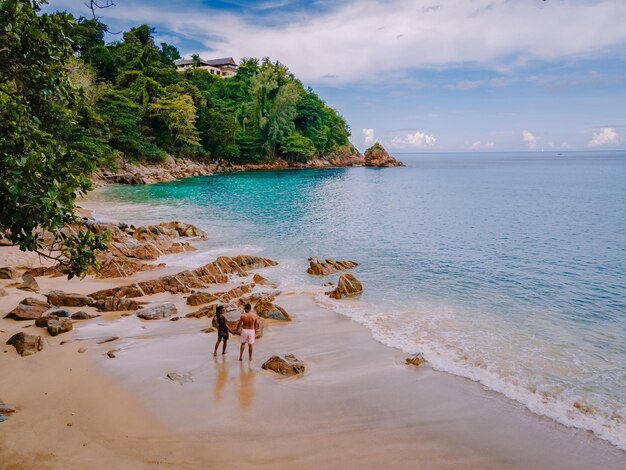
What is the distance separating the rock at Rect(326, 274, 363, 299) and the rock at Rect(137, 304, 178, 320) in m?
6.32

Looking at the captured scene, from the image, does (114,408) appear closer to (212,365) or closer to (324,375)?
(212,365)

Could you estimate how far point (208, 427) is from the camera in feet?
26.4

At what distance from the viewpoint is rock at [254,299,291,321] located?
14664mm

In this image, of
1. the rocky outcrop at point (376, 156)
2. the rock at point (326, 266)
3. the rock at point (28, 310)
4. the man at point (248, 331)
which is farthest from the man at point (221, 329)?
the rocky outcrop at point (376, 156)

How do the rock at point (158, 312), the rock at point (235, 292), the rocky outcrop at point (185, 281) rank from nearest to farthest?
the rock at point (158, 312) < the rocky outcrop at point (185, 281) < the rock at point (235, 292)

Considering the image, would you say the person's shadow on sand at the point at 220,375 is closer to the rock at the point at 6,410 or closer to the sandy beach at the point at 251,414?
the sandy beach at the point at 251,414

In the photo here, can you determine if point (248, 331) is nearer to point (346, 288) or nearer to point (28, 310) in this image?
point (28, 310)

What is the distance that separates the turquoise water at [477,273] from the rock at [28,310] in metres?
9.10

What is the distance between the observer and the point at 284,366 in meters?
10.6

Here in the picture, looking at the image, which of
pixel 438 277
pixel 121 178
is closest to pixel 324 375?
pixel 438 277

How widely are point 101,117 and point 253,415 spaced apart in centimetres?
6010

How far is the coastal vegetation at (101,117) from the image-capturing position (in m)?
6.80

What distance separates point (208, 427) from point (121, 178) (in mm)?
59277

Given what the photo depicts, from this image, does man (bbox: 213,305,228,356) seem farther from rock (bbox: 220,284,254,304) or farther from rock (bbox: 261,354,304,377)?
rock (bbox: 220,284,254,304)
